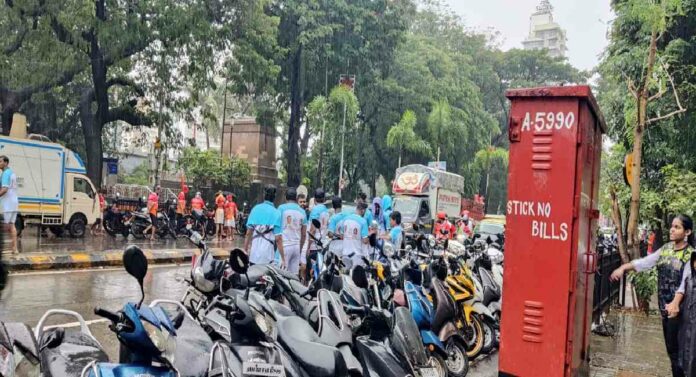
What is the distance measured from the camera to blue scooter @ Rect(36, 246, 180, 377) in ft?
8.62

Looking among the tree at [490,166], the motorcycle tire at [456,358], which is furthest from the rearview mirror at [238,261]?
the tree at [490,166]

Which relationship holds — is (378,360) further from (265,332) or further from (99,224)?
(99,224)

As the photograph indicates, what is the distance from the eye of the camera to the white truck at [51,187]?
14680 millimetres

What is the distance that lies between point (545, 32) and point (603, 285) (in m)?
125

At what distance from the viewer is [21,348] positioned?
109 inches

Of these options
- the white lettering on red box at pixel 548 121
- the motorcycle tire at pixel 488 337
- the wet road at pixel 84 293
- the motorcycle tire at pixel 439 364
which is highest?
the white lettering on red box at pixel 548 121

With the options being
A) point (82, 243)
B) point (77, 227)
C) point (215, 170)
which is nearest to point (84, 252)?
point (82, 243)

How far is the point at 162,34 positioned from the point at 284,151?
21.6 m

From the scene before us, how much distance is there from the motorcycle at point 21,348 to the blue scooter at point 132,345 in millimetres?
166

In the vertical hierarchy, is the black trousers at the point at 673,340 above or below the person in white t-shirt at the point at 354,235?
below

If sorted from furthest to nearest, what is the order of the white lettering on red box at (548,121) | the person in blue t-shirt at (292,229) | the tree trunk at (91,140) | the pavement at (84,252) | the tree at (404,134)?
the tree at (404,134) → the tree trunk at (91,140) → the pavement at (84,252) → the person in blue t-shirt at (292,229) → the white lettering on red box at (548,121)

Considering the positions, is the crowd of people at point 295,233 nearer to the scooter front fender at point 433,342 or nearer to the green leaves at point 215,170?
the scooter front fender at point 433,342

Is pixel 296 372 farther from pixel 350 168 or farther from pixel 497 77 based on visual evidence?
pixel 497 77

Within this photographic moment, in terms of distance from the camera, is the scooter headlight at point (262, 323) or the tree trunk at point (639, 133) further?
the tree trunk at point (639, 133)
